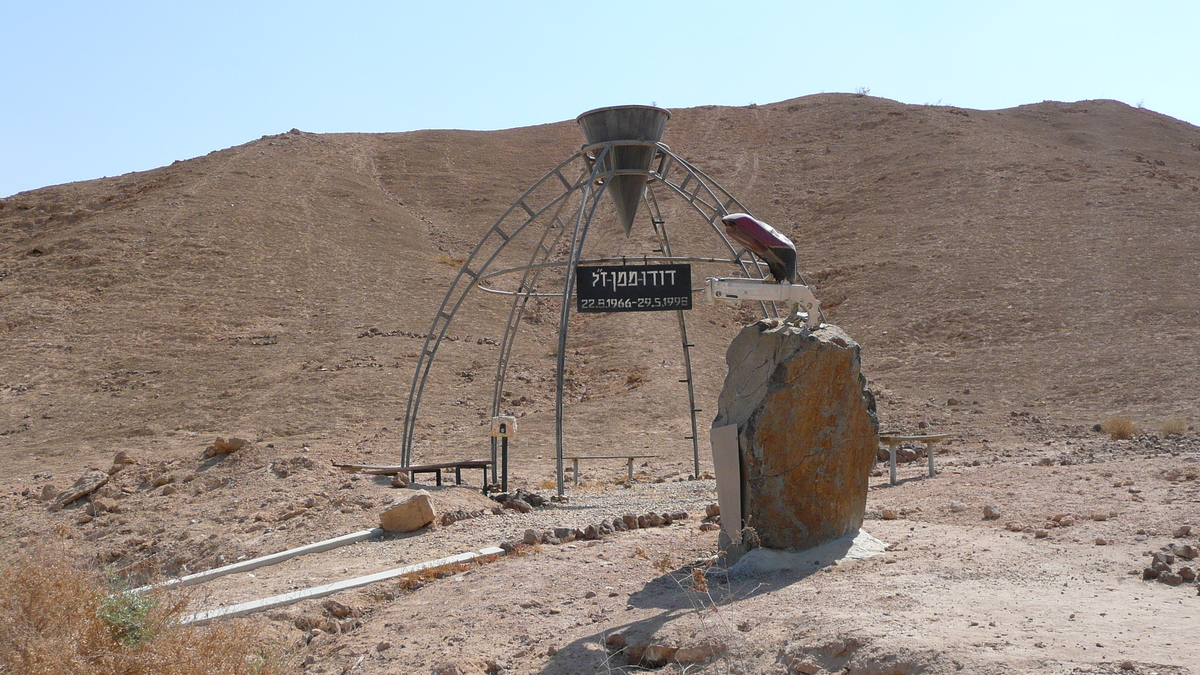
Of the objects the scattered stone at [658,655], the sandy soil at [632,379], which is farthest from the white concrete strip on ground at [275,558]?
the scattered stone at [658,655]

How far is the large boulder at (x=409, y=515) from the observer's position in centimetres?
983

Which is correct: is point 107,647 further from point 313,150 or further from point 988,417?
point 313,150

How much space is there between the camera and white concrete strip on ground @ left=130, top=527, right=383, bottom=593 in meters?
8.88

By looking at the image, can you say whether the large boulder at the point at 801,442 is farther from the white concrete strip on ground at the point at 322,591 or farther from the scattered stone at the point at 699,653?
the white concrete strip on ground at the point at 322,591

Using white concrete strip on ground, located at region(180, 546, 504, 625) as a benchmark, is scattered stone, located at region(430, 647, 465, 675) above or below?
above

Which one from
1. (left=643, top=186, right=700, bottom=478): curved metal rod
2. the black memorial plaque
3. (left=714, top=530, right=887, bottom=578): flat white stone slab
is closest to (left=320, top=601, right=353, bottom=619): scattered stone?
(left=714, top=530, right=887, bottom=578): flat white stone slab

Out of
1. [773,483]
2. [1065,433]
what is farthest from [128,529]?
[1065,433]

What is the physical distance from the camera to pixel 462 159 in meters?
43.6

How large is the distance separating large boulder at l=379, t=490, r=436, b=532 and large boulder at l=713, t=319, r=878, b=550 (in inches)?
147

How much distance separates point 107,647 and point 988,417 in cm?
1629

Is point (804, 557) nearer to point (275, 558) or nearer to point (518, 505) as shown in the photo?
point (518, 505)

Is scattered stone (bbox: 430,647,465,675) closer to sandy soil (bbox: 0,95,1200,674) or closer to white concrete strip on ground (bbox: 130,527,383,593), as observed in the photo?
sandy soil (bbox: 0,95,1200,674)

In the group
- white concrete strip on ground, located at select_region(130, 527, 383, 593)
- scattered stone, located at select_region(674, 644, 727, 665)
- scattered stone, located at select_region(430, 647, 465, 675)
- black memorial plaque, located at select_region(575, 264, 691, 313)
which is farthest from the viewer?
black memorial plaque, located at select_region(575, 264, 691, 313)

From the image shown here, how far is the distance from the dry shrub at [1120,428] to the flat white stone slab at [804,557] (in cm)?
947
